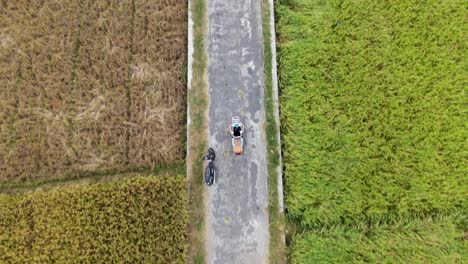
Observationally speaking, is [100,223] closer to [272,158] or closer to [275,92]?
[272,158]

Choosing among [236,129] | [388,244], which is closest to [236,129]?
[236,129]

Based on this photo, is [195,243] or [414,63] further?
[414,63]

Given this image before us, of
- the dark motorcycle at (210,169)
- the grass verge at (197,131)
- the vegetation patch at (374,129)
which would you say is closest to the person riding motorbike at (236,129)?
the dark motorcycle at (210,169)

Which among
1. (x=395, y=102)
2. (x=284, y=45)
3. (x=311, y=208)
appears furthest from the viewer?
(x=284, y=45)

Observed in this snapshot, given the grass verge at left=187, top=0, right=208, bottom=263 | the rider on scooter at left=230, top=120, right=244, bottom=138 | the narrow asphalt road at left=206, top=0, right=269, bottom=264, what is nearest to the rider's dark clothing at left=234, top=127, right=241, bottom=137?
the rider on scooter at left=230, top=120, right=244, bottom=138

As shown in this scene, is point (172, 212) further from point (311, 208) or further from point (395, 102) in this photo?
point (395, 102)

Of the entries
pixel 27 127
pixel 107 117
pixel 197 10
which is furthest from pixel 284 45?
pixel 27 127

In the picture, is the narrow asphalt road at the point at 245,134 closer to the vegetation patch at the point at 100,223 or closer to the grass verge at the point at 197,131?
the grass verge at the point at 197,131
